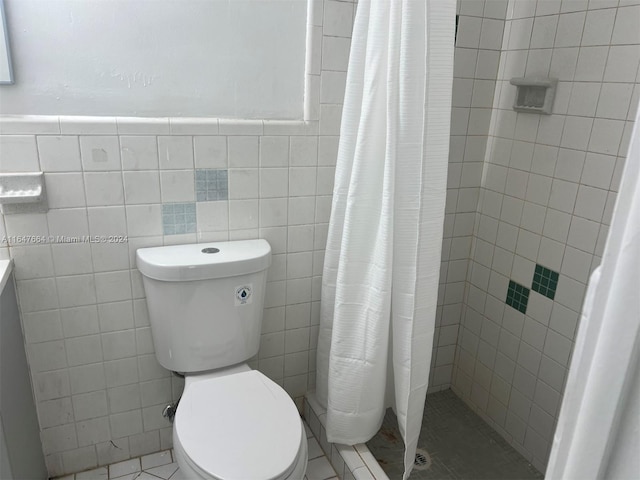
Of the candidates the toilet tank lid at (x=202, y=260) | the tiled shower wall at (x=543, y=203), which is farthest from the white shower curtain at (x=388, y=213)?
the tiled shower wall at (x=543, y=203)

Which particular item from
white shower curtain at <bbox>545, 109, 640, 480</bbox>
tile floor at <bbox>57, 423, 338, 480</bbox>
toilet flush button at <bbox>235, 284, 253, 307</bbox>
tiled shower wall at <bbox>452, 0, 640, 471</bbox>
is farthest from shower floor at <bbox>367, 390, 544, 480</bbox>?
white shower curtain at <bbox>545, 109, 640, 480</bbox>

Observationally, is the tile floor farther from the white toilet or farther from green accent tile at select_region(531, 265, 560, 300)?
green accent tile at select_region(531, 265, 560, 300)

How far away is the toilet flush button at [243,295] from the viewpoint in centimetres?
154

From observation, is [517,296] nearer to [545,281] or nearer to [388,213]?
[545,281]

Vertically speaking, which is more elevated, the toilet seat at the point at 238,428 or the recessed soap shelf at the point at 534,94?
the recessed soap shelf at the point at 534,94

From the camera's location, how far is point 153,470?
1711 mm

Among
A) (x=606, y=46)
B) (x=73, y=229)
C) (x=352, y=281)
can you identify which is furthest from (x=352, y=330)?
(x=606, y=46)

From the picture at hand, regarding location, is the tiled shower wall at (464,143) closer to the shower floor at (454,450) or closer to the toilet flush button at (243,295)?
the shower floor at (454,450)

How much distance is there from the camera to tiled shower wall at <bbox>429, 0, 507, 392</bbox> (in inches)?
70.2

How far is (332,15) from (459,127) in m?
0.67

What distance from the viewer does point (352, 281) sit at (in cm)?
151

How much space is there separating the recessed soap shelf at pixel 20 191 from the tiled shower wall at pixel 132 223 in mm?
29

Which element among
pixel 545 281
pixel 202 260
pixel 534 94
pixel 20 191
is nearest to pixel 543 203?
pixel 545 281

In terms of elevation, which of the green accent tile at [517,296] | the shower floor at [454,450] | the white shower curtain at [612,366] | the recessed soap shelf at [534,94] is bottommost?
the shower floor at [454,450]
